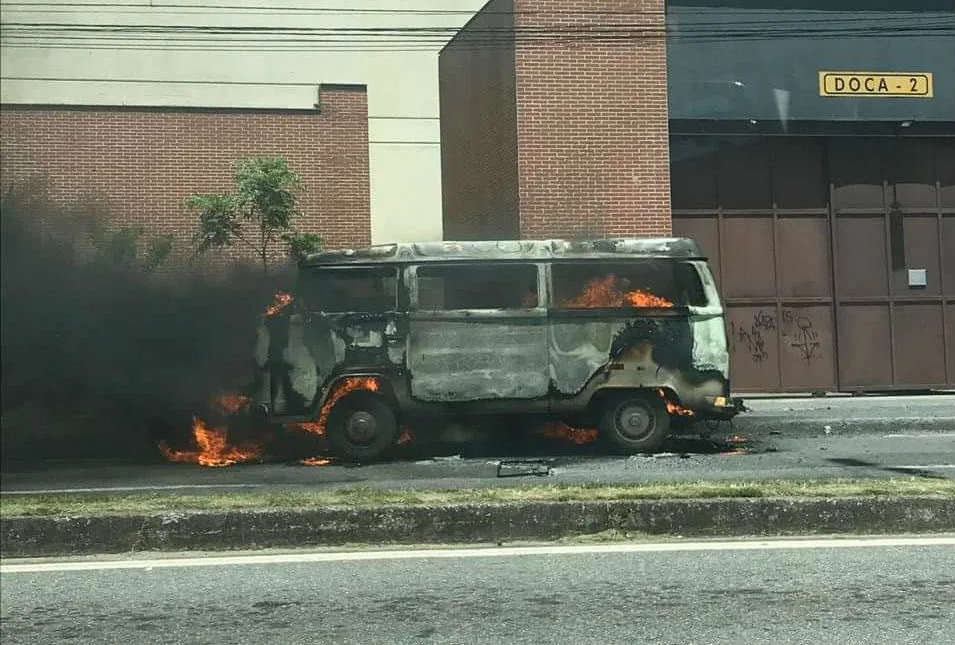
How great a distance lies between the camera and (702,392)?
403 inches

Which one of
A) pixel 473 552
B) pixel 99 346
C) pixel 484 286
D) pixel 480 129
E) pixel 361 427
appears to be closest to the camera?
pixel 473 552

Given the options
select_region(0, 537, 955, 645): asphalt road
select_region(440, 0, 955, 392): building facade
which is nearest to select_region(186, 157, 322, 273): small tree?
select_region(440, 0, 955, 392): building facade

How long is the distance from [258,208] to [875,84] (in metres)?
10.2

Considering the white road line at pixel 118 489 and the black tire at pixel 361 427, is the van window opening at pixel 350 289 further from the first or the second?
the white road line at pixel 118 489

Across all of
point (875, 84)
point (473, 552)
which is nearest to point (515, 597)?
point (473, 552)

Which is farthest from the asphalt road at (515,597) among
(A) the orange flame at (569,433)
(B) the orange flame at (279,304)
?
(A) the orange flame at (569,433)

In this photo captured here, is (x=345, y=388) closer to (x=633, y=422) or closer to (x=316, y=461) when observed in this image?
(x=316, y=461)

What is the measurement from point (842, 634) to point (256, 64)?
58.8 feet

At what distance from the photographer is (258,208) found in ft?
54.3

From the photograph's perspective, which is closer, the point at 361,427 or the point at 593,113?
the point at 361,427

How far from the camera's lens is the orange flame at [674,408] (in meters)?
10.3

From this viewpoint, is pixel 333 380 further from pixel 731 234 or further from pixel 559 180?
pixel 731 234

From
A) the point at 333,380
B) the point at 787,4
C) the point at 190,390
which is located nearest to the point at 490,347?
the point at 333,380

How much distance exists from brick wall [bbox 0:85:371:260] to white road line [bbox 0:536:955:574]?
11393 mm
